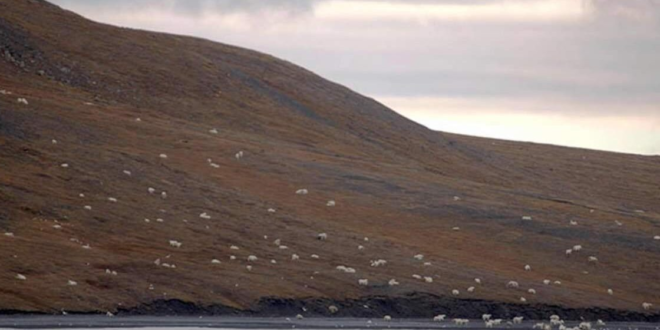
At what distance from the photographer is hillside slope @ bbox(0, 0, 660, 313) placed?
263ft

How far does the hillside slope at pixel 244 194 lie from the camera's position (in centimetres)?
8008

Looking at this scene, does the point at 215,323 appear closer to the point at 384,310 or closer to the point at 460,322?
the point at 460,322

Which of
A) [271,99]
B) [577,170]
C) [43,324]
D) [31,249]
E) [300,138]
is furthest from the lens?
[577,170]

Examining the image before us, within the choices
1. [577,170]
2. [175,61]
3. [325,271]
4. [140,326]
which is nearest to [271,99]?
[175,61]

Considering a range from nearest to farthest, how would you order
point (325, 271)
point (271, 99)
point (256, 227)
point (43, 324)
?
point (43, 324) < point (325, 271) < point (256, 227) < point (271, 99)

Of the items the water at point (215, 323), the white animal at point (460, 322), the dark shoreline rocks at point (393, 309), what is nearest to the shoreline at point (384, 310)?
the dark shoreline rocks at point (393, 309)

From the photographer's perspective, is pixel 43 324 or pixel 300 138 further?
pixel 300 138

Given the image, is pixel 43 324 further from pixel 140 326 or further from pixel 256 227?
pixel 256 227

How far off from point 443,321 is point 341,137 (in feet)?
239

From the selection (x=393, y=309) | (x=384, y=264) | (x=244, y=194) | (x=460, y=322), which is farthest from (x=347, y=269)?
(x=244, y=194)

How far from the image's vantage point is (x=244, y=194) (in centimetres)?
10881

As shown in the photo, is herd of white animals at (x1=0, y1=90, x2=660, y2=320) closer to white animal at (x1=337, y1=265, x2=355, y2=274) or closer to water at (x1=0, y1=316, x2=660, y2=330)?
white animal at (x1=337, y1=265, x2=355, y2=274)

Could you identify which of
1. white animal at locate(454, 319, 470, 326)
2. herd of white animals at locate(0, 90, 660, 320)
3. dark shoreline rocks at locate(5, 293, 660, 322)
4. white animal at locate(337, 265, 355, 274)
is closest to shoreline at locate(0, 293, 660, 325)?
dark shoreline rocks at locate(5, 293, 660, 322)

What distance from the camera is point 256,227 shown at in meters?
97.6
